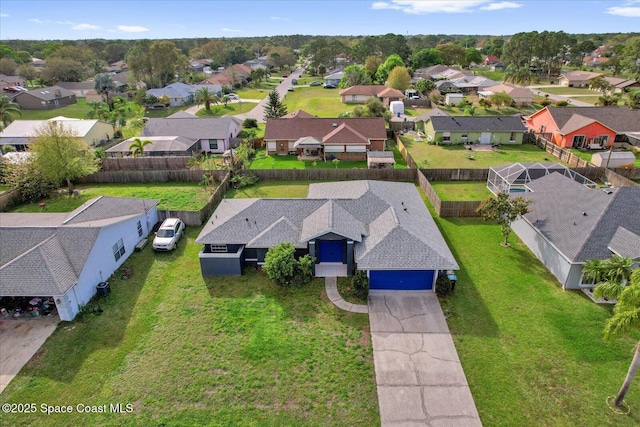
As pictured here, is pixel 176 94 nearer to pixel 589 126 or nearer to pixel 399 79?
pixel 399 79

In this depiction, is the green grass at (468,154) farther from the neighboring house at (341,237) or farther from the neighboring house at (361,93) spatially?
the neighboring house at (361,93)

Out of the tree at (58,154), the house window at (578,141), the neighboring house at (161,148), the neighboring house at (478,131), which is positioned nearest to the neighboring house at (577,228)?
the neighboring house at (478,131)

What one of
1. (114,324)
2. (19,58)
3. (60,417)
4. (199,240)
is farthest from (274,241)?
(19,58)

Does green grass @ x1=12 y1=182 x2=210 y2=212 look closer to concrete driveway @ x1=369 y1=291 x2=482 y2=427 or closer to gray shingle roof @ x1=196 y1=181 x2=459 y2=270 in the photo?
gray shingle roof @ x1=196 y1=181 x2=459 y2=270

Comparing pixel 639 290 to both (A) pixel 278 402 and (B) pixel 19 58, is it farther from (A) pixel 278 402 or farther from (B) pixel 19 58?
(B) pixel 19 58

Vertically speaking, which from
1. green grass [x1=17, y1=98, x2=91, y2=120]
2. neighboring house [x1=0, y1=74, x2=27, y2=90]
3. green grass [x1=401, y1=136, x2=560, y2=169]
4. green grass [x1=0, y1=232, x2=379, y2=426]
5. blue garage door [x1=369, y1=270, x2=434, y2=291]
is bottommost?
green grass [x1=0, y1=232, x2=379, y2=426]

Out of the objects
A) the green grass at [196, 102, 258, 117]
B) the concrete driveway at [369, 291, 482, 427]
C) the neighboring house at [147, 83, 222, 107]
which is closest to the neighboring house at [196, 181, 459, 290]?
the concrete driveway at [369, 291, 482, 427]

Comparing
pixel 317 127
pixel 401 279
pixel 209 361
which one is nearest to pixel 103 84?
pixel 317 127
